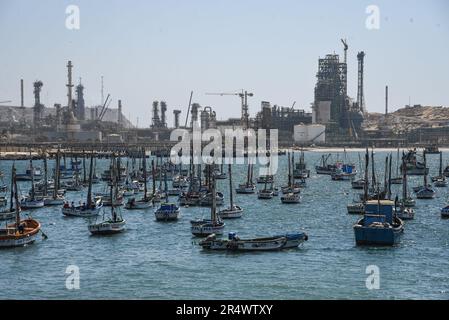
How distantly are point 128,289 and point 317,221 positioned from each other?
3413 cm

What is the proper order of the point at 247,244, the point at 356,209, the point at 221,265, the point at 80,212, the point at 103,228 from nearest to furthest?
the point at 221,265, the point at 247,244, the point at 103,228, the point at 80,212, the point at 356,209

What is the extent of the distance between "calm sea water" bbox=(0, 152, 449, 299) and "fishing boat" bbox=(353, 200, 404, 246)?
92cm

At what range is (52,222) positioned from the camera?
73562 millimetres

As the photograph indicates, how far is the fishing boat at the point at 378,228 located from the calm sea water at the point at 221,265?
917mm

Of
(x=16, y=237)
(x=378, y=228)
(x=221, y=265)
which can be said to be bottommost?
(x=221, y=265)

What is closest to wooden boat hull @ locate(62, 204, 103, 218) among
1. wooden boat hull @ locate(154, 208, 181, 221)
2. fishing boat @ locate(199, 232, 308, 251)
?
wooden boat hull @ locate(154, 208, 181, 221)

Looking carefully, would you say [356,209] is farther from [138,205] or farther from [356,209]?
[138,205]

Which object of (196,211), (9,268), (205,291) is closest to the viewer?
(205,291)

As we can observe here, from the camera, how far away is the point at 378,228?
56844 millimetres

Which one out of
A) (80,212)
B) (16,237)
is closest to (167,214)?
(80,212)

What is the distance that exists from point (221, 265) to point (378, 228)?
1273 cm

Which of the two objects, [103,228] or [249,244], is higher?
[103,228]
